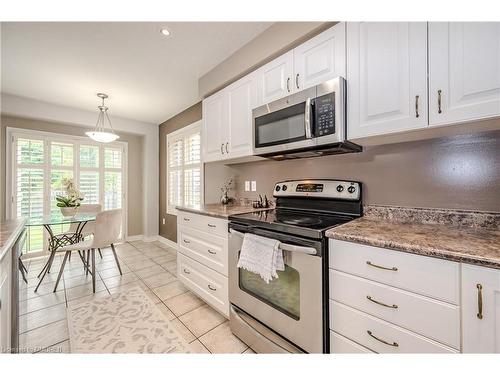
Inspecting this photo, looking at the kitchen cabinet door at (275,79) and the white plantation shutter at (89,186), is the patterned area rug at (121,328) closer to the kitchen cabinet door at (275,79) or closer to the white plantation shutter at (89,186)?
the kitchen cabinet door at (275,79)

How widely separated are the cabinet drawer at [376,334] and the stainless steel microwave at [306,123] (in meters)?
0.97

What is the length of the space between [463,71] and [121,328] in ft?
8.94

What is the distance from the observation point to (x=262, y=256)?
1290mm

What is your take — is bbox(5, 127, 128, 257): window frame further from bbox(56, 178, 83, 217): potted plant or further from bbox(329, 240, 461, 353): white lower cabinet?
bbox(329, 240, 461, 353): white lower cabinet

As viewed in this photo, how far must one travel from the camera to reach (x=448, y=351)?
2.63ft

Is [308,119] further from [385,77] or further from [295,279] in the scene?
[295,279]

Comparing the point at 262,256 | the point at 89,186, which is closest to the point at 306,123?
the point at 262,256

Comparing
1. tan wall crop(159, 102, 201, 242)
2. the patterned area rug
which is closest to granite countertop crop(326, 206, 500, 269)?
the patterned area rug

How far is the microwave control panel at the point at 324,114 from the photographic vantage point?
4.37 ft

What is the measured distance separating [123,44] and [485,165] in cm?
287

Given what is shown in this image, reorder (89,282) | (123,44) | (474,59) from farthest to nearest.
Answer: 1. (89,282)
2. (123,44)
3. (474,59)

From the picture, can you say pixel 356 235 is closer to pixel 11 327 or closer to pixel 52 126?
pixel 11 327

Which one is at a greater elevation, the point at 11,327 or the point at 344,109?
the point at 344,109
